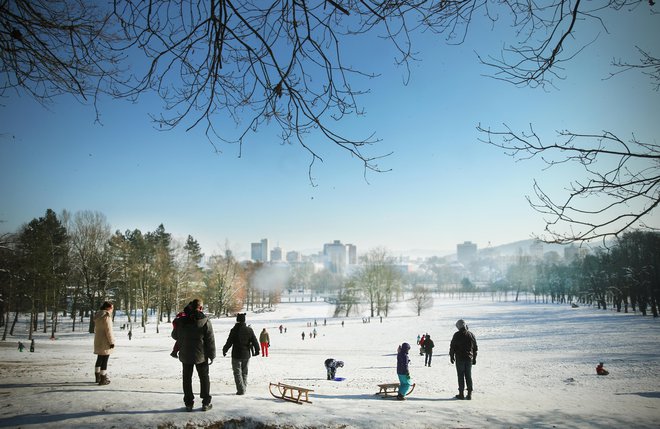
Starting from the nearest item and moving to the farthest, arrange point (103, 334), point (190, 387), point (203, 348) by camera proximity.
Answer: point (190, 387) → point (203, 348) → point (103, 334)

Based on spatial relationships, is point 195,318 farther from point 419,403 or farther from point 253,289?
point 253,289

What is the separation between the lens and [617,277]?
54031 millimetres

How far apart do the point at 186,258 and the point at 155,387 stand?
4231 cm

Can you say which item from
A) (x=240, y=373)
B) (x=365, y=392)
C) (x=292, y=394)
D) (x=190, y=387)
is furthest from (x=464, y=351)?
(x=190, y=387)

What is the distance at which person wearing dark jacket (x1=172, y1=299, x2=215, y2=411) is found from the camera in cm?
553

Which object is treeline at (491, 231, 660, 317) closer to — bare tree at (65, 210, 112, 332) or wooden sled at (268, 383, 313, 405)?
wooden sled at (268, 383, 313, 405)

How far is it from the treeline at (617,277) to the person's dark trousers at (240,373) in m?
15.8

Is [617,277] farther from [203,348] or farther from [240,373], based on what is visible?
[203,348]

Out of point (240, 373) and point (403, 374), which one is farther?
point (403, 374)

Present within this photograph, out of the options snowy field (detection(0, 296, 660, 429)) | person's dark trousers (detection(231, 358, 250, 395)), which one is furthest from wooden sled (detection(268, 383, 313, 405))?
person's dark trousers (detection(231, 358, 250, 395))

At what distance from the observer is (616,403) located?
31.0 ft

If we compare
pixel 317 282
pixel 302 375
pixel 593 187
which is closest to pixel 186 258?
pixel 302 375

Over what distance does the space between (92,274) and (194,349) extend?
113 feet

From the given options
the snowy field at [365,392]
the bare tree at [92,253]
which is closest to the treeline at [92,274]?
the bare tree at [92,253]
